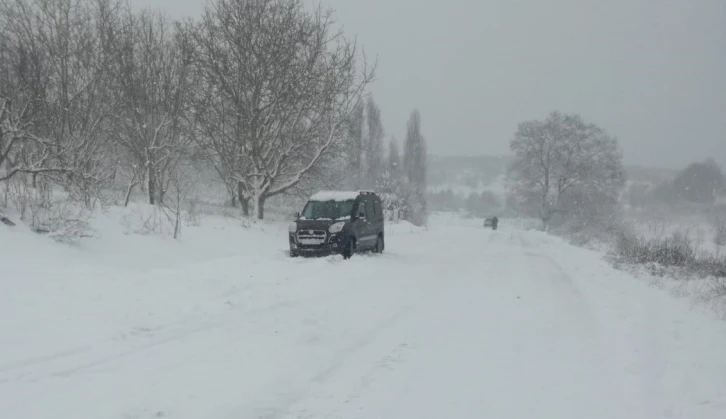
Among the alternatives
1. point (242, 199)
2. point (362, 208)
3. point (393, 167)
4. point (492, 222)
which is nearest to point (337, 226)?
point (362, 208)

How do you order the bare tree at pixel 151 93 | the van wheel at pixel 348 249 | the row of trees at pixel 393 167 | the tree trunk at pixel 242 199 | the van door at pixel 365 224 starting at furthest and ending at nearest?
the row of trees at pixel 393 167 < the tree trunk at pixel 242 199 < the bare tree at pixel 151 93 < the van door at pixel 365 224 < the van wheel at pixel 348 249

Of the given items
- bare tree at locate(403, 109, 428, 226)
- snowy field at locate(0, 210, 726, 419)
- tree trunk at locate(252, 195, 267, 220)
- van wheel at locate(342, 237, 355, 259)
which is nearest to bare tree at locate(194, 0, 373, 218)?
tree trunk at locate(252, 195, 267, 220)

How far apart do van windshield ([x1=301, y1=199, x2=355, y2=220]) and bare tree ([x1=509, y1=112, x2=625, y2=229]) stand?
4367 cm

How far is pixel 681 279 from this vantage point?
1356 cm

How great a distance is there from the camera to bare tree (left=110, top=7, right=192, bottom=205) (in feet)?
74.4

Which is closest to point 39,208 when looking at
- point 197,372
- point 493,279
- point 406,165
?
point 197,372

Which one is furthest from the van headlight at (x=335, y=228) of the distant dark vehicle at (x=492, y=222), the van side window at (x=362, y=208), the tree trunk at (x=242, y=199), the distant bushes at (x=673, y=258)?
the distant dark vehicle at (x=492, y=222)

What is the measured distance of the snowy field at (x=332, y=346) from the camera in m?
4.33

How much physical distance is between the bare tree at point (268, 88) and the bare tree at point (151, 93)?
1.25 meters

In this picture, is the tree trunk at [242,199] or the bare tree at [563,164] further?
the bare tree at [563,164]

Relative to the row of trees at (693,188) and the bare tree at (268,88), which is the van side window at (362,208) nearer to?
the bare tree at (268,88)

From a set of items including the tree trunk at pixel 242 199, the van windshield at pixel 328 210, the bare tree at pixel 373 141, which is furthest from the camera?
the bare tree at pixel 373 141

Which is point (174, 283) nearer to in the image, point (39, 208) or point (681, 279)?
point (39, 208)

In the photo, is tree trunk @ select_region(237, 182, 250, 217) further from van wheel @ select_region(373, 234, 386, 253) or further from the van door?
the van door
